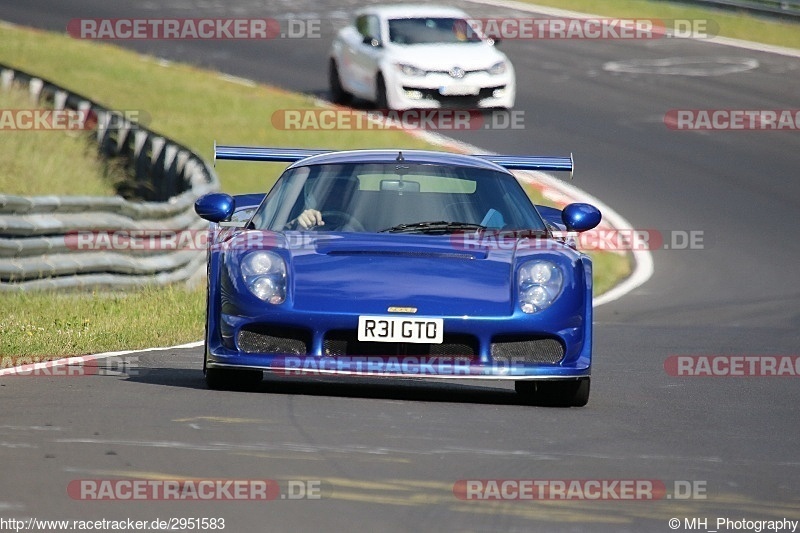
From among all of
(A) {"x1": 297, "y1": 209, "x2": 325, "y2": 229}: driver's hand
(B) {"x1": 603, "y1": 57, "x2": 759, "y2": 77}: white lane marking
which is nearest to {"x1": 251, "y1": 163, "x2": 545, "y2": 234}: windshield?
(A) {"x1": 297, "y1": 209, "x2": 325, "y2": 229}: driver's hand

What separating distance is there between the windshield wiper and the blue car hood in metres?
0.34

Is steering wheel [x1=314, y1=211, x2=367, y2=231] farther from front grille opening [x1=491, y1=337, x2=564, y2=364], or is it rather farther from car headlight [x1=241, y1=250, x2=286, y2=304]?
front grille opening [x1=491, y1=337, x2=564, y2=364]

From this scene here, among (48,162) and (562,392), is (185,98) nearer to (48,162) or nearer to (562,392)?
(48,162)

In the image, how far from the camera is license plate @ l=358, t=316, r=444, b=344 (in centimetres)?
789

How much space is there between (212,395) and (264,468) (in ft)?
6.43

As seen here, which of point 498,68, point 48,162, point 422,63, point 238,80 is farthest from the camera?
point 238,80

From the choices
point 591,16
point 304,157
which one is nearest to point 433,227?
point 304,157

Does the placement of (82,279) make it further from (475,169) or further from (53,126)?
(53,126)

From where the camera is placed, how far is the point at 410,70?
906 inches

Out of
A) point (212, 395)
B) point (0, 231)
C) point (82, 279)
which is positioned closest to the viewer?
point (212, 395)

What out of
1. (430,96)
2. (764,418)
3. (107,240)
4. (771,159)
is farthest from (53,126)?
(764,418)

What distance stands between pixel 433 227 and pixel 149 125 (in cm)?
1622

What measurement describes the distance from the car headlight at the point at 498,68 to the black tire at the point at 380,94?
150cm

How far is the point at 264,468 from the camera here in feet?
20.4
